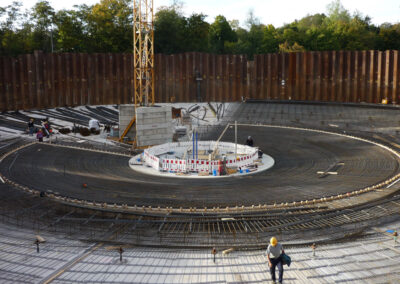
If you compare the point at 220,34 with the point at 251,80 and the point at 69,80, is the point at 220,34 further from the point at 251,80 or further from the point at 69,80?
the point at 69,80

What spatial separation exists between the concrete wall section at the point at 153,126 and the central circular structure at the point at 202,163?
423 cm

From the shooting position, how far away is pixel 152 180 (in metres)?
26.0

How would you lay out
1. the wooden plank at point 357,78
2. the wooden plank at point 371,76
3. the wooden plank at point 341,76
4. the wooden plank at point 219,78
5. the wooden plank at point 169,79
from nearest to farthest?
Answer: the wooden plank at point 371,76 → the wooden plank at point 357,78 → the wooden plank at point 341,76 → the wooden plank at point 169,79 → the wooden plank at point 219,78

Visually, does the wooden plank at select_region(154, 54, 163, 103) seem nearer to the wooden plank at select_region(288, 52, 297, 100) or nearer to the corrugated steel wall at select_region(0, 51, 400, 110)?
the corrugated steel wall at select_region(0, 51, 400, 110)

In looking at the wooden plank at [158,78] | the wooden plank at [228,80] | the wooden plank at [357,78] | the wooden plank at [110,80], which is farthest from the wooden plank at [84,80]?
the wooden plank at [357,78]

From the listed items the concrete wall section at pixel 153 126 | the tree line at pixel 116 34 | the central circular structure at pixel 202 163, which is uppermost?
the tree line at pixel 116 34

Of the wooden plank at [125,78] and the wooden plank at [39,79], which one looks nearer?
the wooden plank at [39,79]

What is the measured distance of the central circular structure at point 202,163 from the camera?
89.3ft

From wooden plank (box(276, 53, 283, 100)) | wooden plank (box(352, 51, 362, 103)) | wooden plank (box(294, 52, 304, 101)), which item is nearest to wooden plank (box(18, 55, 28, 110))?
wooden plank (box(276, 53, 283, 100))

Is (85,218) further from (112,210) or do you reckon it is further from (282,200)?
(282,200)

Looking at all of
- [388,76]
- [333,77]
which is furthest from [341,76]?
[388,76]

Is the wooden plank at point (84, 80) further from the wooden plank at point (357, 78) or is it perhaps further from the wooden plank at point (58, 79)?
the wooden plank at point (357, 78)

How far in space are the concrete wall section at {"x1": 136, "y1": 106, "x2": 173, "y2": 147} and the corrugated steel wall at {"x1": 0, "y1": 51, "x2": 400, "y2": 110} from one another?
21.1m

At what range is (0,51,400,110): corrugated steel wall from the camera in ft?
168
